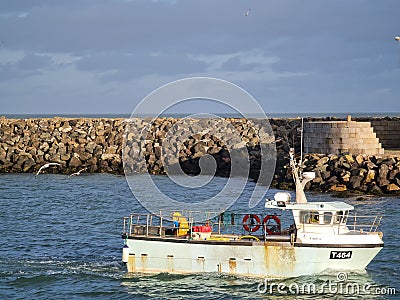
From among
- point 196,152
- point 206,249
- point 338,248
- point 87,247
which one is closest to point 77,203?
point 87,247

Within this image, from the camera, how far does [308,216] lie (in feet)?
61.8

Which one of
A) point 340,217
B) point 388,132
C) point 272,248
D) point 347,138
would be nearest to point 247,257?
point 272,248

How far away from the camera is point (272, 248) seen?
60.3 ft

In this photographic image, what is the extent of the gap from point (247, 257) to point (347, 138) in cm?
1995

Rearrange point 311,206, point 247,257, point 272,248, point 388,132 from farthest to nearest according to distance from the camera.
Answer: point 388,132, point 311,206, point 247,257, point 272,248

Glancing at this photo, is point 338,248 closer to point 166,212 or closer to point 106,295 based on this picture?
point 106,295

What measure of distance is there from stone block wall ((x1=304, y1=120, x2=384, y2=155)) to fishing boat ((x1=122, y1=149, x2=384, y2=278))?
60.6 feet

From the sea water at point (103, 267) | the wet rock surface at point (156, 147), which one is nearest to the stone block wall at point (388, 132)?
the wet rock surface at point (156, 147)

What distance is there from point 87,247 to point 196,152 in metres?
21.4

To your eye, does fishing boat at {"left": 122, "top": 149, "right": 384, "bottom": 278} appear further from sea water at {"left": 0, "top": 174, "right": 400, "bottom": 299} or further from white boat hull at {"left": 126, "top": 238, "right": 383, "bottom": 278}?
sea water at {"left": 0, "top": 174, "right": 400, "bottom": 299}

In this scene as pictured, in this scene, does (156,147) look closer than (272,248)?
No

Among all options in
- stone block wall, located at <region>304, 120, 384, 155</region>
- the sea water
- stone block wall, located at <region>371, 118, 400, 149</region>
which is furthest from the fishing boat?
stone block wall, located at <region>371, 118, 400, 149</region>

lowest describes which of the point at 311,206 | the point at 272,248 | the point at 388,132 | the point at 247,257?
the point at 247,257

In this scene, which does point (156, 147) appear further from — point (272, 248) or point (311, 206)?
point (272, 248)
